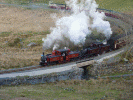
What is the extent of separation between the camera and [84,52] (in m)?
30.7

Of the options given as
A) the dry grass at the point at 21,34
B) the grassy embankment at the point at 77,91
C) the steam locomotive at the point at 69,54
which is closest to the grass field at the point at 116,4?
the dry grass at the point at 21,34

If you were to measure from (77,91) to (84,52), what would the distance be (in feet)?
41.5

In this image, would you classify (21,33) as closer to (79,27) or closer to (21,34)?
(21,34)

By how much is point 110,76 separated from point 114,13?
37154 millimetres

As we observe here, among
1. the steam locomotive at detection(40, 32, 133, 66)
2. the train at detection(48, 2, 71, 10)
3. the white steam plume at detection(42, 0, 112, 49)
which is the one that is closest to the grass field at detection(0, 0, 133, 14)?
the train at detection(48, 2, 71, 10)

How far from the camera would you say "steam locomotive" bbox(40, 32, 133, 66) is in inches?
1058

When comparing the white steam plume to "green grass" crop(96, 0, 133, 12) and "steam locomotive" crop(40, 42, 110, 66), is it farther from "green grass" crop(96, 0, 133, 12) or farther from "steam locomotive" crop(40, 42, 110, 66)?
"green grass" crop(96, 0, 133, 12)

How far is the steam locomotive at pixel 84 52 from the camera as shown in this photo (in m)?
26.9

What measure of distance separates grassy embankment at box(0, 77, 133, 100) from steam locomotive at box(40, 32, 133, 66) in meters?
5.29

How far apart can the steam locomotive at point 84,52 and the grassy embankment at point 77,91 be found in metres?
5.29

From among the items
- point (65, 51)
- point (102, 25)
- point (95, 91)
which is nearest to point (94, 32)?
point (102, 25)

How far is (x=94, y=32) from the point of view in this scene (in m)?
39.9

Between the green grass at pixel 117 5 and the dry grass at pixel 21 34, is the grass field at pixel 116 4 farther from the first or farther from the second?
the dry grass at pixel 21 34

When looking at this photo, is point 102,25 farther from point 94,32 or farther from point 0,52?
point 0,52
